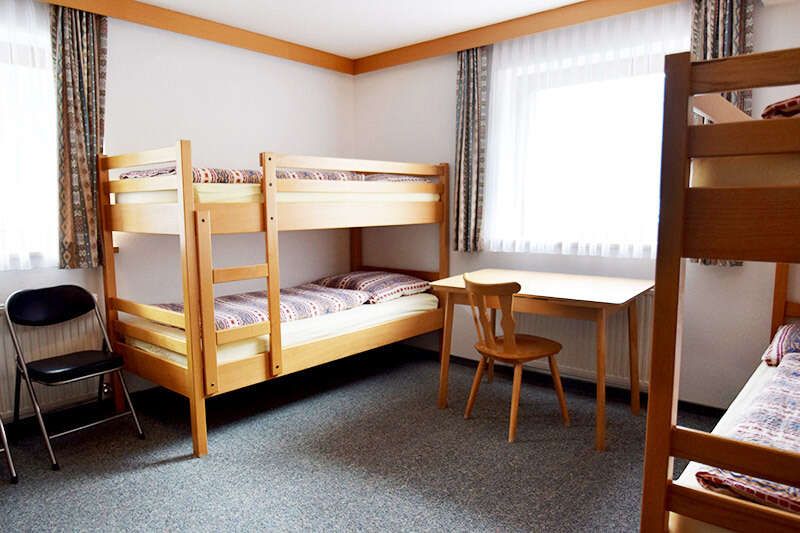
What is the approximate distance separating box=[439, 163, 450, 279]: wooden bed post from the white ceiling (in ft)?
3.08

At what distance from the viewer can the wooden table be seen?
2.57 m

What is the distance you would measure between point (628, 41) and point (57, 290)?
11.0 ft

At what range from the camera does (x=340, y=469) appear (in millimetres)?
2400

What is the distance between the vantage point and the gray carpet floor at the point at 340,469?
2027mm

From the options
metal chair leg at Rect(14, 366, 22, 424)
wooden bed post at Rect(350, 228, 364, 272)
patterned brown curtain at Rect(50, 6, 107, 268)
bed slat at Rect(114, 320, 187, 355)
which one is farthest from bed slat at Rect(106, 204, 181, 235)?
wooden bed post at Rect(350, 228, 364, 272)

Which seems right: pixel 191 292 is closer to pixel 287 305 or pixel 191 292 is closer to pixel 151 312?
pixel 151 312

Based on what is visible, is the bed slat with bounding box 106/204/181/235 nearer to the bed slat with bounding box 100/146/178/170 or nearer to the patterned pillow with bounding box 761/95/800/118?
the bed slat with bounding box 100/146/178/170

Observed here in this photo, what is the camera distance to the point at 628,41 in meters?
3.12

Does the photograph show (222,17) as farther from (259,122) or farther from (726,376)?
(726,376)

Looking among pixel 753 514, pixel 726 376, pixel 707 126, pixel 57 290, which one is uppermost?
pixel 707 126

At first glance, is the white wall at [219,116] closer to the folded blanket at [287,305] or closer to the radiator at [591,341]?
the folded blanket at [287,305]

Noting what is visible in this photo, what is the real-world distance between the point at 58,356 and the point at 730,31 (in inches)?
146

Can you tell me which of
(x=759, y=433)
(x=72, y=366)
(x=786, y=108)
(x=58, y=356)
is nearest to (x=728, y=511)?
(x=759, y=433)

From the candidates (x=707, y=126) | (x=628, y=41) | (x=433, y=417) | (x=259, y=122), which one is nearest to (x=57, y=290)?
(x=259, y=122)
